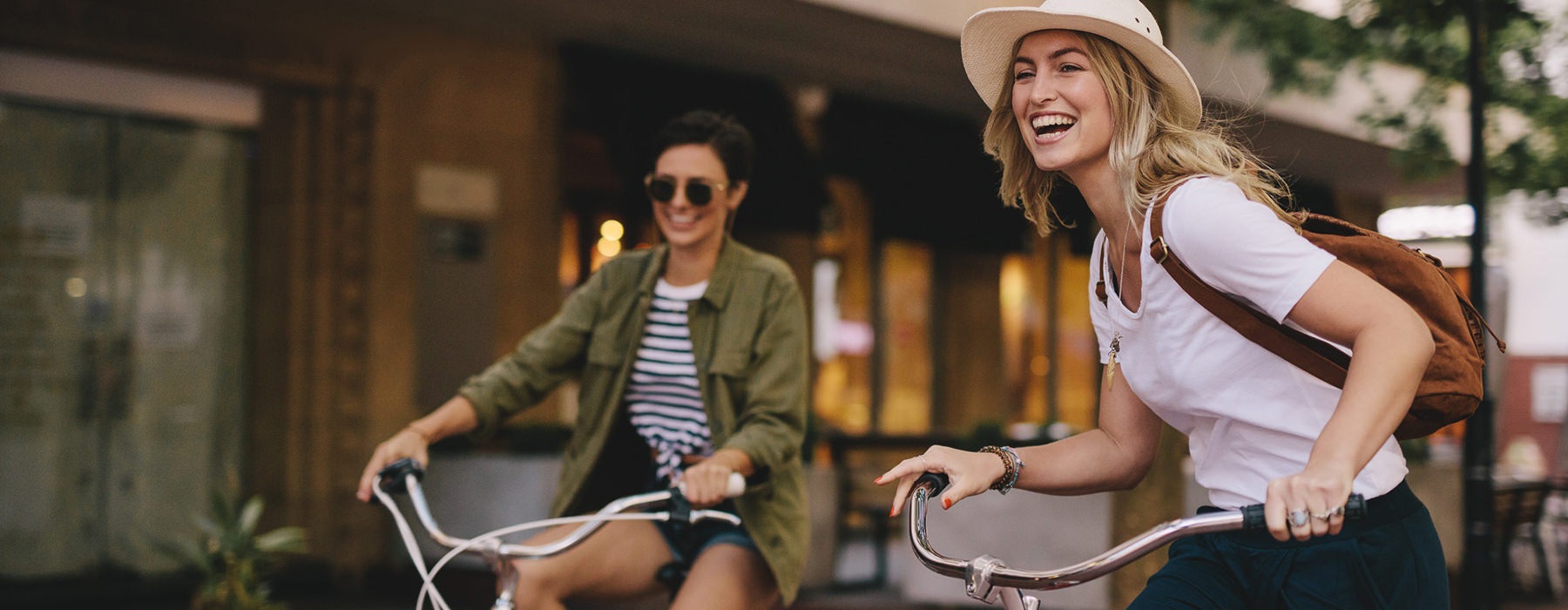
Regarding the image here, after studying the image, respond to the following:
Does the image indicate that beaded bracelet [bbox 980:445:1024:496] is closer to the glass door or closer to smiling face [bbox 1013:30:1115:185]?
smiling face [bbox 1013:30:1115:185]

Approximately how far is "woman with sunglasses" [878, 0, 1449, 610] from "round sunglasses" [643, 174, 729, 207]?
0.95 m

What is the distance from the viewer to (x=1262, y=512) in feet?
5.97

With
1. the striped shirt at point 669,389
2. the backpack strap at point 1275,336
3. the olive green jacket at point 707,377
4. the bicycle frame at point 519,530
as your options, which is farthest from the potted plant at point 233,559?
the backpack strap at point 1275,336

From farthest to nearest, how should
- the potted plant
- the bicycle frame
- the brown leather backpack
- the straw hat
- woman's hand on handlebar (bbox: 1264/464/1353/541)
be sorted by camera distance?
1. the potted plant
2. the bicycle frame
3. the straw hat
4. the brown leather backpack
5. woman's hand on handlebar (bbox: 1264/464/1353/541)

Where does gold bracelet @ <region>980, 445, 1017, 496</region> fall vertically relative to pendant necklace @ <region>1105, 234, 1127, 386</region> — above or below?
below

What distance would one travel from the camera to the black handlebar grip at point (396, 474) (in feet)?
9.68

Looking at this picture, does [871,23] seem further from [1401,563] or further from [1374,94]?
[1401,563]

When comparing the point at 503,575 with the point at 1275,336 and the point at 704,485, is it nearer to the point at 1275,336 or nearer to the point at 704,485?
the point at 704,485

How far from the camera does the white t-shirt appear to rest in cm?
198

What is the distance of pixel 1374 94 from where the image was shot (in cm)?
997

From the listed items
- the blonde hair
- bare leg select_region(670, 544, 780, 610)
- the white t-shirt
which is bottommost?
bare leg select_region(670, 544, 780, 610)

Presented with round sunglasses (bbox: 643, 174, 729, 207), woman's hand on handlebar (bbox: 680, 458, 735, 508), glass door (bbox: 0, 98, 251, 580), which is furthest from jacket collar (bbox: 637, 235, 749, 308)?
glass door (bbox: 0, 98, 251, 580)

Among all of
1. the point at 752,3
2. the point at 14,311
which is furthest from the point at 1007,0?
the point at 14,311

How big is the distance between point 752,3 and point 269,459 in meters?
4.54
